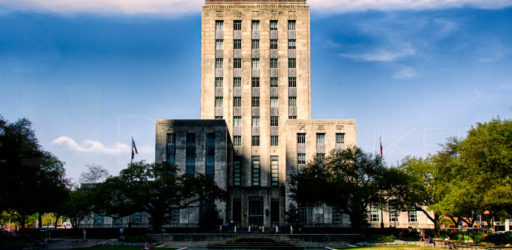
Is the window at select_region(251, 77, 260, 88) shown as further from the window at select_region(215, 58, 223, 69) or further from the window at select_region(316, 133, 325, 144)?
the window at select_region(316, 133, 325, 144)

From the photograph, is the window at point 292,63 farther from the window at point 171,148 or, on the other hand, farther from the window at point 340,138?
the window at point 171,148

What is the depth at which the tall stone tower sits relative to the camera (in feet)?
274

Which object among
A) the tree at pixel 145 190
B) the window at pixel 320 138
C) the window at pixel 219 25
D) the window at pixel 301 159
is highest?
the window at pixel 219 25

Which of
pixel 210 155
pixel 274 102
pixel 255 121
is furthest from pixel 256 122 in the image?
pixel 210 155

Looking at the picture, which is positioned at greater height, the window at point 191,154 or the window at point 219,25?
the window at point 219,25

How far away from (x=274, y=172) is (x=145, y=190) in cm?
3920

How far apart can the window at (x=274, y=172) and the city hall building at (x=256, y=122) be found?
179 millimetres

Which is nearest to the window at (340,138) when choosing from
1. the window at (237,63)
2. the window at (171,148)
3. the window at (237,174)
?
the window at (237,174)

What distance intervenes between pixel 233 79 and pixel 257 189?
21963 mm

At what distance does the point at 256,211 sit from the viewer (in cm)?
7888

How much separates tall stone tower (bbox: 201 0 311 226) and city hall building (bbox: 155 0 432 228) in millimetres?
187

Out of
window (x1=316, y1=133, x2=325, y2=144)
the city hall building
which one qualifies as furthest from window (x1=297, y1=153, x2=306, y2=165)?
window (x1=316, y1=133, x2=325, y2=144)

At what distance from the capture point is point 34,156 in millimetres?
48156

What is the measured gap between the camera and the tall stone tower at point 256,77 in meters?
83.6
